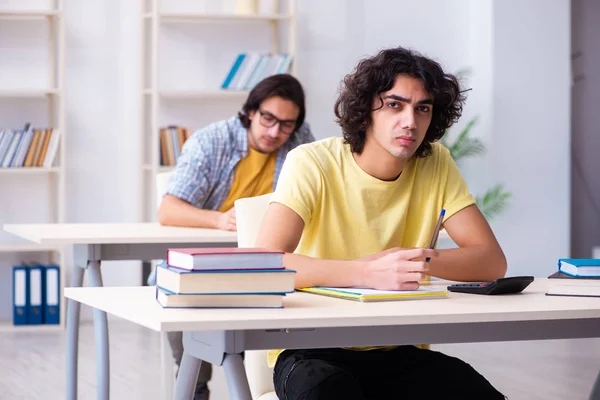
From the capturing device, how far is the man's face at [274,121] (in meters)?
3.55

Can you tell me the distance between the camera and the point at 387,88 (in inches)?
87.7

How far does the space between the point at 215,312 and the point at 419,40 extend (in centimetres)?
496

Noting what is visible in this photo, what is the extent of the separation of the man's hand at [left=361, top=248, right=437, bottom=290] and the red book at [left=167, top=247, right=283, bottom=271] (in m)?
0.31

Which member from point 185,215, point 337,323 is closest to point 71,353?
point 185,215

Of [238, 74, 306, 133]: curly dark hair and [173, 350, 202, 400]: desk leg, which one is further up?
[238, 74, 306, 133]: curly dark hair

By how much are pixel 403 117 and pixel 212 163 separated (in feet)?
5.10

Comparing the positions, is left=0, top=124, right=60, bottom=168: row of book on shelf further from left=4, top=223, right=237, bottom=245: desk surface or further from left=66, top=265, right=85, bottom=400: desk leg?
left=66, top=265, right=85, bottom=400: desk leg

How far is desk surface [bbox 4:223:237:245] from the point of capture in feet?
9.97

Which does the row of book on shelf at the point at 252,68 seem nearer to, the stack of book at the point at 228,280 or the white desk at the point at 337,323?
the white desk at the point at 337,323

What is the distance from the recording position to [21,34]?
18.7 ft

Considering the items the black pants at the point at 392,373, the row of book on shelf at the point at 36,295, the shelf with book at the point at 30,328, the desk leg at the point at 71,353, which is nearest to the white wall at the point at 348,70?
the row of book on shelf at the point at 36,295

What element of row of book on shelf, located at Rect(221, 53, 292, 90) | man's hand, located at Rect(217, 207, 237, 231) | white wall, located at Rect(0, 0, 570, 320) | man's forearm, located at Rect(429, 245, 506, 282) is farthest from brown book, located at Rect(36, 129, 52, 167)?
man's forearm, located at Rect(429, 245, 506, 282)

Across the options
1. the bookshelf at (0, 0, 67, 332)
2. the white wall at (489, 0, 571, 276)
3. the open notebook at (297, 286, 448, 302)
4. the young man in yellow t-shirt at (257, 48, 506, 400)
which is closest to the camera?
the open notebook at (297, 286, 448, 302)

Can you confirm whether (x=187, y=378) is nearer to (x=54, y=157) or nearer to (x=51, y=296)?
(x=51, y=296)
